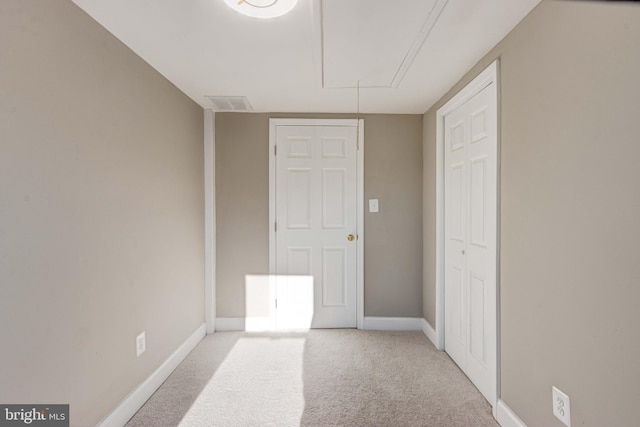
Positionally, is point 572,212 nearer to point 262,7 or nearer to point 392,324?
point 262,7

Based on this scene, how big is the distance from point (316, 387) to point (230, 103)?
252 centimetres

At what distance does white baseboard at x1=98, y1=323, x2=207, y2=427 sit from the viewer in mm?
1922

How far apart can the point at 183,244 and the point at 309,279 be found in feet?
4.26

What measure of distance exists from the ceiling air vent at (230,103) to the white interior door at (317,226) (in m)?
0.42

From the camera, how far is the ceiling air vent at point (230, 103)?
9.85ft

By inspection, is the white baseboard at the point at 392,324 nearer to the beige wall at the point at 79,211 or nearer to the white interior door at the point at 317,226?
the white interior door at the point at 317,226

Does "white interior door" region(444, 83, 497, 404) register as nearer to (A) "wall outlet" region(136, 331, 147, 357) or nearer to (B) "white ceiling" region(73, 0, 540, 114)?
(B) "white ceiling" region(73, 0, 540, 114)

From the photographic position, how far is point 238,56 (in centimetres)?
220

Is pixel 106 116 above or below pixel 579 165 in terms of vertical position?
above

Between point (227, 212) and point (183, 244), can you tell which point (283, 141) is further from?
point (183, 244)

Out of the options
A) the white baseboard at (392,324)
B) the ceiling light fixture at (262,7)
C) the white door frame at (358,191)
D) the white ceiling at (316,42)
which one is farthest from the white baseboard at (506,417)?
the ceiling light fixture at (262,7)

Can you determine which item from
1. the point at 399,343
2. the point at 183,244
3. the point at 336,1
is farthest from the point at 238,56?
the point at 399,343

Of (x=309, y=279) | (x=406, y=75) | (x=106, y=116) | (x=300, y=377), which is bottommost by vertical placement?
(x=300, y=377)

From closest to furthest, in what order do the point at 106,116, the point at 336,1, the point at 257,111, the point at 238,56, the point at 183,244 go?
the point at 336,1 → the point at 106,116 → the point at 238,56 → the point at 183,244 → the point at 257,111
